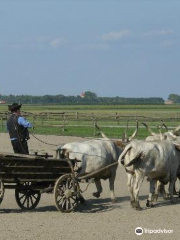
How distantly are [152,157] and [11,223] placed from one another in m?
3.89

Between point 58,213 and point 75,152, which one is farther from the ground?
point 75,152

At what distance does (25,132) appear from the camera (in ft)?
46.3

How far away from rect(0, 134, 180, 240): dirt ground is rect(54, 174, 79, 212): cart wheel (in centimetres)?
20

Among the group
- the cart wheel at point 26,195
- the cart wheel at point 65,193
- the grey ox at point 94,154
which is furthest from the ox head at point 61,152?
the cart wheel at point 26,195

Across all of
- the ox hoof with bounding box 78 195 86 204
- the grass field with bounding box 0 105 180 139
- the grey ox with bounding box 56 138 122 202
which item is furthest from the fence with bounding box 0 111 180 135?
the ox hoof with bounding box 78 195 86 204

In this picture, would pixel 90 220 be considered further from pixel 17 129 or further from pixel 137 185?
pixel 17 129

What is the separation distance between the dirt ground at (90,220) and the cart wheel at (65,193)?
20 cm

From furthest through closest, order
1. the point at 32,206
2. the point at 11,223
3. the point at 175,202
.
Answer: the point at 175,202 → the point at 32,206 → the point at 11,223

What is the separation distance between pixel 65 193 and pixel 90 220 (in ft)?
4.04

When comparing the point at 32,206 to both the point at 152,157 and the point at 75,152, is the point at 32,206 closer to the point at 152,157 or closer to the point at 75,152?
the point at 75,152

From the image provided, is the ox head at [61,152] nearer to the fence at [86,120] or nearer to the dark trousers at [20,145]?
the dark trousers at [20,145]

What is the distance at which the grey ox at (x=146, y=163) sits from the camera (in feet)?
44.8

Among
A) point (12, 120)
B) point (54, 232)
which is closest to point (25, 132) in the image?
point (12, 120)

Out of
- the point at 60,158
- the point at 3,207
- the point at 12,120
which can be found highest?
the point at 12,120
